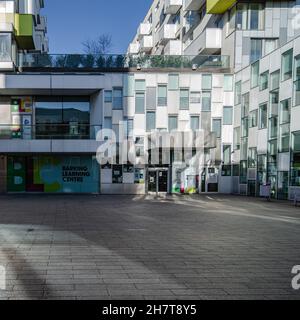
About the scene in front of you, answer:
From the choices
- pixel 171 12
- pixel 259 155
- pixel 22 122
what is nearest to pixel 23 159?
pixel 22 122

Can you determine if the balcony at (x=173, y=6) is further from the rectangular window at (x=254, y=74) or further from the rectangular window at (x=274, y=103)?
the rectangular window at (x=274, y=103)

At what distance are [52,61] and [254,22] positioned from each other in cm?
1682

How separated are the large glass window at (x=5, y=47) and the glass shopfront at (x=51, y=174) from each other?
7783mm

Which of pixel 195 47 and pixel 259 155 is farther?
pixel 195 47

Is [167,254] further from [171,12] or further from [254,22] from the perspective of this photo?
[171,12]

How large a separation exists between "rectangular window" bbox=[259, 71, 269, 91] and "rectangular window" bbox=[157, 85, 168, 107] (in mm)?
7331

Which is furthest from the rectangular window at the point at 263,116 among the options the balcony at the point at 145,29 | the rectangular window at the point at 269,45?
the balcony at the point at 145,29

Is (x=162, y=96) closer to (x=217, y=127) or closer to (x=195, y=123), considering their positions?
(x=195, y=123)

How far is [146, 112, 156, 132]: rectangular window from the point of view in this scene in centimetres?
2769

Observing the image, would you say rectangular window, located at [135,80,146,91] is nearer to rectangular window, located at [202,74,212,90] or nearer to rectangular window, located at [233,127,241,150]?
rectangular window, located at [202,74,212,90]

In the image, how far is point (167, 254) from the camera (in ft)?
23.8

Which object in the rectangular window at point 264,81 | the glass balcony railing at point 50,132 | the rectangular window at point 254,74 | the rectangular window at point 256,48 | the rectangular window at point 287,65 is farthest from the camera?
the rectangular window at point 256,48

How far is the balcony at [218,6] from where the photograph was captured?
2892 centimetres

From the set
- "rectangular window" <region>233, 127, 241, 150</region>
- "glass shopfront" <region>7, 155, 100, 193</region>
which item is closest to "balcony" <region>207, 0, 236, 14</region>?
"rectangular window" <region>233, 127, 241, 150</region>
